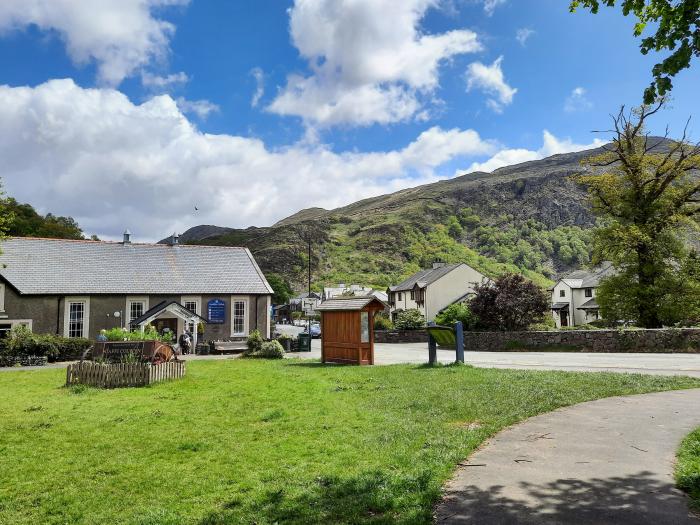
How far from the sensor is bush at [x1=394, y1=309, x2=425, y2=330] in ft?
151

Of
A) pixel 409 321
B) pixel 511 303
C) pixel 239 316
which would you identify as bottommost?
pixel 409 321

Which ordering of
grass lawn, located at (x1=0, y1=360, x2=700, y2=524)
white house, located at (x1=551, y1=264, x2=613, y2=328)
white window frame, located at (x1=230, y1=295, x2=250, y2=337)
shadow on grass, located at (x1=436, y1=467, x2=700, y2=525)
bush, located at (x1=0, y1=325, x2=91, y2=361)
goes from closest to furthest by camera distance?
shadow on grass, located at (x1=436, y1=467, x2=700, y2=525) → grass lawn, located at (x1=0, y1=360, x2=700, y2=524) → bush, located at (x1=0, y1=325, x2=91, y2=361) → white window frame, located at (x1=230, y1=295, x2=250, y2=337) → white house, located at (x1=551, y1=264, x2=613, y2=328)

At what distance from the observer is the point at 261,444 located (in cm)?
788

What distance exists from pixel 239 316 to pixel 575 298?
50.2 metres

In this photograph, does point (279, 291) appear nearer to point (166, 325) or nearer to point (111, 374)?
point (166, 325)

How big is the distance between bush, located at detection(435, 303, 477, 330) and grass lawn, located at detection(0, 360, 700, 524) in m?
21.4

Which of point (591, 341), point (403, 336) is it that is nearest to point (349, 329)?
point (591, 341)

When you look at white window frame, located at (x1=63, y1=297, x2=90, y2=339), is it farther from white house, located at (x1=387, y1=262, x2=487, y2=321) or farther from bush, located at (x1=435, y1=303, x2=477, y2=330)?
white house, located at (x1=387, y1=262, x2=487, y2=321)

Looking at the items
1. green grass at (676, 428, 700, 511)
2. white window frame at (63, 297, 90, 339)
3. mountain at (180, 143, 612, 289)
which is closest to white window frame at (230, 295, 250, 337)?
white window frame at (63, 297, 90, 339)

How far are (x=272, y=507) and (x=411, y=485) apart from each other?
5.02 ft

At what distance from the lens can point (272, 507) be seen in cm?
521

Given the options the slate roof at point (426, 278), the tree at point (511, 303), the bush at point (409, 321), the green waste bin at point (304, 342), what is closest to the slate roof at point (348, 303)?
the green waste bin at point (304, 342)

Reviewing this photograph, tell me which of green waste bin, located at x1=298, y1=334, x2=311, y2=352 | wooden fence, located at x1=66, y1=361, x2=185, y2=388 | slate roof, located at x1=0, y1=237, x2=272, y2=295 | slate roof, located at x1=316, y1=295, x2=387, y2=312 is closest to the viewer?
wooden fence, located at x1=66, y1=361, x2=185, y2=388

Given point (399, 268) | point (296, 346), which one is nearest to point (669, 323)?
point (296, 346)
